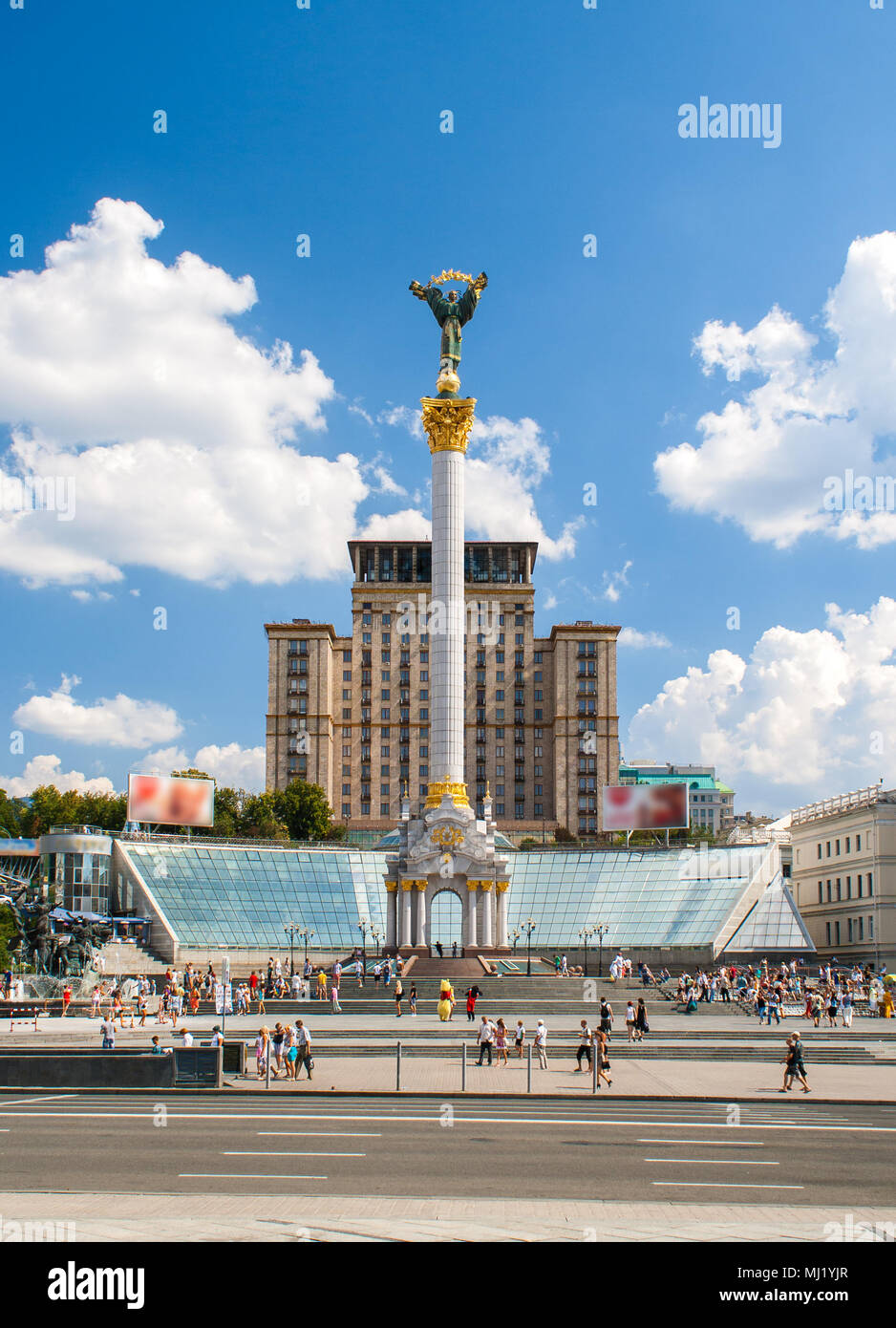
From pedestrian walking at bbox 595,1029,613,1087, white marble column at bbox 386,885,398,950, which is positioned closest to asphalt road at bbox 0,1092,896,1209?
pedestrian walking at bbox 595,1029,613,1087

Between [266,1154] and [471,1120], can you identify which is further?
[471,1120]

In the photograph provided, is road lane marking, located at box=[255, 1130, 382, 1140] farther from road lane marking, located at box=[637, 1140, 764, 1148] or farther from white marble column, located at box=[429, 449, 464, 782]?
white marble column, located at box=[429, 449, 464, 782]

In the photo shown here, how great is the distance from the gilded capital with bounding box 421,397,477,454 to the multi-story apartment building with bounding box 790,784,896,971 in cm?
3954

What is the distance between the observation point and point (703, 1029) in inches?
1831

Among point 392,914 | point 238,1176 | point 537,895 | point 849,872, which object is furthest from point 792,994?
point 238,1176

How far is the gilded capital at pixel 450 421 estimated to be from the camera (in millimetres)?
84625

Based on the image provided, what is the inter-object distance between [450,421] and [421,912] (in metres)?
33.7

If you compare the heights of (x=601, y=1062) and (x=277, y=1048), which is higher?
(x=277, y=1048)

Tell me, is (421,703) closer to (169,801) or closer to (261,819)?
(261,819)

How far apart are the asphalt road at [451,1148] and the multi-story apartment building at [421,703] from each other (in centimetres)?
12799

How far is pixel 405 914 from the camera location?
78625 millimetres

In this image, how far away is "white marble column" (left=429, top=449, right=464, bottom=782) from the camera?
269 ft
